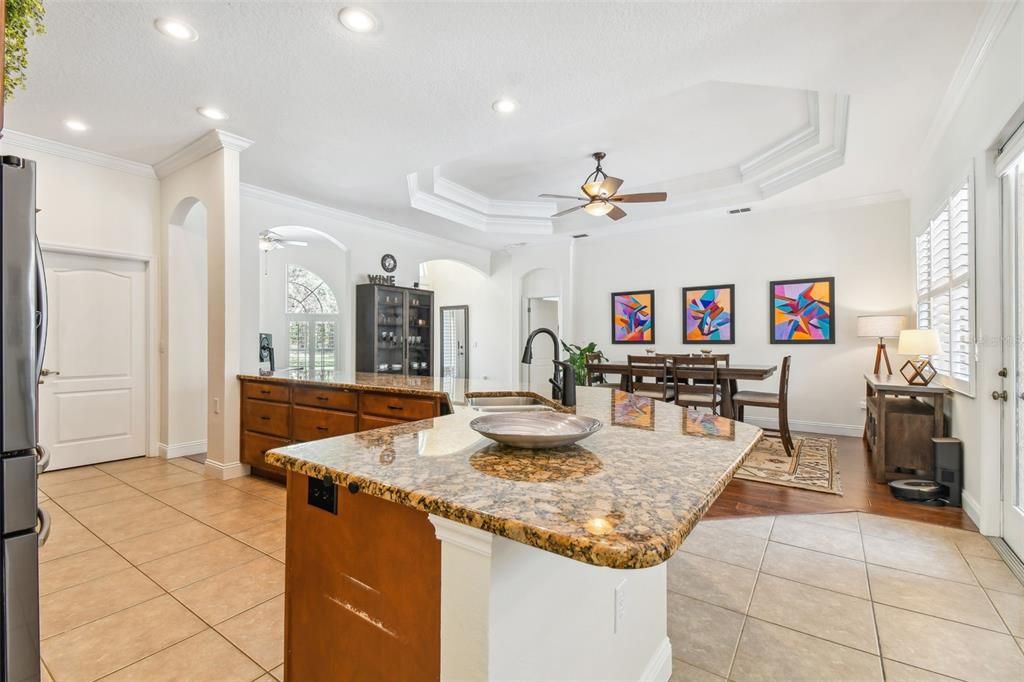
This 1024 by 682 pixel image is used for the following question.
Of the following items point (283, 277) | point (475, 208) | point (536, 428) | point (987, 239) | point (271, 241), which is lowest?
point (536, 428)

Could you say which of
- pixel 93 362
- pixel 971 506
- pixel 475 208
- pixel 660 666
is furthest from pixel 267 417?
pixel 971 506

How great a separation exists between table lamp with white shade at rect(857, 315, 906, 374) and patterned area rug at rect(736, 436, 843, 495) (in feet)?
3.58

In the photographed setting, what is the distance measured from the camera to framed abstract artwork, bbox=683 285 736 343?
19.3 ft

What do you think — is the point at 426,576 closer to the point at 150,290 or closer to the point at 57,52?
the point at 57,52

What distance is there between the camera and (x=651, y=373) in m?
4.80

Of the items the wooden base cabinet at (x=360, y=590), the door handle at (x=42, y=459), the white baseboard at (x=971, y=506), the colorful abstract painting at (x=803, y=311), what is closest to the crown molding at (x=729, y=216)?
the colorful abstract painting at (x=803, y=311)

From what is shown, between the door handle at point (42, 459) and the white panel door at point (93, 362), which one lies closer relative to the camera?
the door handle at point (42, 459)

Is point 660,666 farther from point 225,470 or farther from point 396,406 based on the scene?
point 225,470

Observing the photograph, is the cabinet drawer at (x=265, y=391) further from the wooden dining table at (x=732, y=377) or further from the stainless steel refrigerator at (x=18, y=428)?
the wooden dining table at (x=732, y=377)

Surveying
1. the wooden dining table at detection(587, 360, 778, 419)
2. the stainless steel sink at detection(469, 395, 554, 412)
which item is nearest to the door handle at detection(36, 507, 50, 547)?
the stainless steel sink at detection(469, 395, 554, 412)

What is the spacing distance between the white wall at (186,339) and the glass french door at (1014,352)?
5.91m

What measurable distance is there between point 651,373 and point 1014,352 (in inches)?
106

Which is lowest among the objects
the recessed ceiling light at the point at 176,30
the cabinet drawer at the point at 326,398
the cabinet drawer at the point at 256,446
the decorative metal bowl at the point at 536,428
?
the cabinet drawer at the point at 256,446

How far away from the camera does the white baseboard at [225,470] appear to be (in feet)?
12.1
